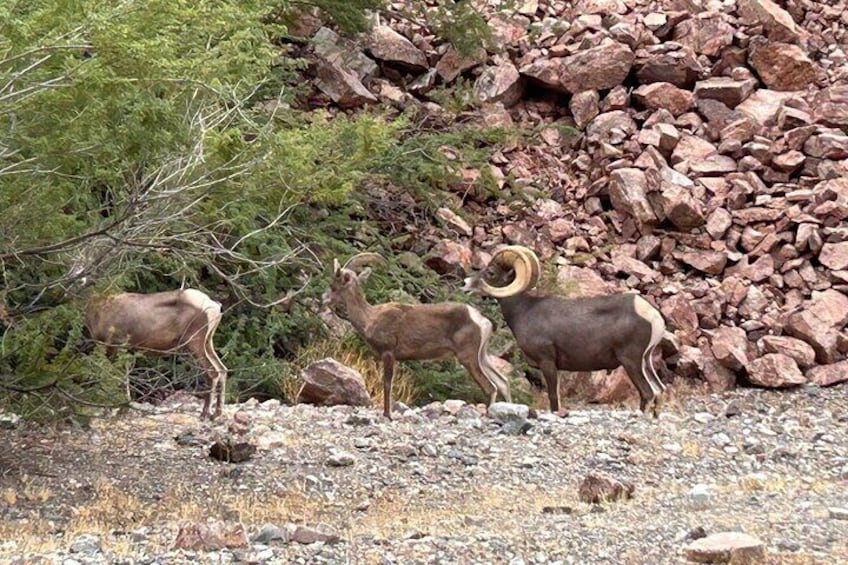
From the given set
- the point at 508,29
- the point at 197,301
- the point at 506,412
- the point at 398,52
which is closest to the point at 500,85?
the point at 508,29

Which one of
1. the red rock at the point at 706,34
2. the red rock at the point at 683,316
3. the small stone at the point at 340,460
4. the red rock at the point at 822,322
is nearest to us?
the small stone at the point at 340,460

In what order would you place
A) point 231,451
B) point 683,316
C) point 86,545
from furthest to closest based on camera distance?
1. point 683,316
2. point 231,451
3. point 86,545

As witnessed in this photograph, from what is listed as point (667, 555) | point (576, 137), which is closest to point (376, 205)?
point (576, 137)

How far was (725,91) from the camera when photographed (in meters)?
21.3

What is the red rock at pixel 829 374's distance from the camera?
655 inches

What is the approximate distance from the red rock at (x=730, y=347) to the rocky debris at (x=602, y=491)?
868cm

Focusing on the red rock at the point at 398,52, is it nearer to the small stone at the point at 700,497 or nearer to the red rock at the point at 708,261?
the red rock at the point at 708,261

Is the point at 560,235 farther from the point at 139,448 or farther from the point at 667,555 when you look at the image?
the point at 667,555

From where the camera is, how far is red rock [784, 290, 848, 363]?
674 inches

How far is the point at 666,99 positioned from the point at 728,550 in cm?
1593

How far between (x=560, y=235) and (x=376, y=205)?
281cm

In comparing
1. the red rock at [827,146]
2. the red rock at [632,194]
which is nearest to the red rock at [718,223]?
the red rock at [632,194]

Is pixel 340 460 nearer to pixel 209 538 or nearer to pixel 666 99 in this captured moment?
pixel 209 538

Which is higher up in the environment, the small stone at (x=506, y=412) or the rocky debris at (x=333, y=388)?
the small stone at (x=506, y=412)
